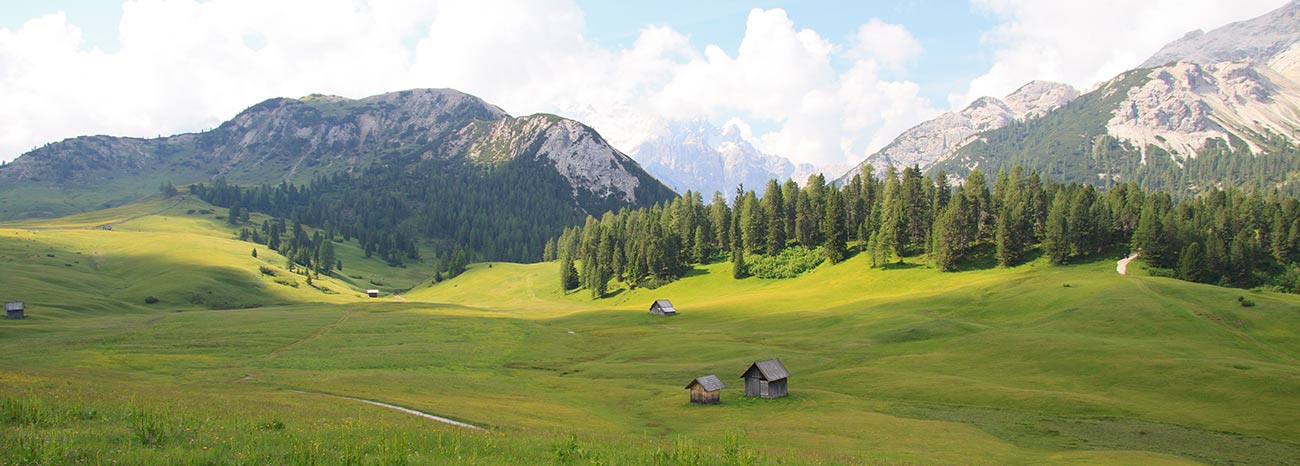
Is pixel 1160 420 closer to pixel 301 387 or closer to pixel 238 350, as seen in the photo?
pixel 301 387

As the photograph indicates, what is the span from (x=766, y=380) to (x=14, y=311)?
114 metres

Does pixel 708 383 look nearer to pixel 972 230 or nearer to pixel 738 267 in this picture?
pixel 972 230

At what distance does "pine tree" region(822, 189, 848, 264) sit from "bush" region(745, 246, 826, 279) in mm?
5502

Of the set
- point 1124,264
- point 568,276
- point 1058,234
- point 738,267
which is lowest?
point 568,276

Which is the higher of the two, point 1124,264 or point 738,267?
point 1124,264

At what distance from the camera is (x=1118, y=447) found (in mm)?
41969

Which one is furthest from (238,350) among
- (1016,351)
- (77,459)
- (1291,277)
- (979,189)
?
(1291,277)

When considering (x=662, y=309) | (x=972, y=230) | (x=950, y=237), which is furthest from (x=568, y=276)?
(x=972, y=230)

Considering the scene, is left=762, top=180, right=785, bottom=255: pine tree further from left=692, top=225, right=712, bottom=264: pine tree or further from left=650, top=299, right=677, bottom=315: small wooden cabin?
left=650, top=299, right=677, bottom=315: small wooden cabin

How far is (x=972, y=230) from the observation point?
145m

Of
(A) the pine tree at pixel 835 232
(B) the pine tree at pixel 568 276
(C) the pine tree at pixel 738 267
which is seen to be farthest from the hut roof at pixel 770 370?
(B) the pine tree at pixel 568 276

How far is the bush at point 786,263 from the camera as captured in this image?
6407 inches

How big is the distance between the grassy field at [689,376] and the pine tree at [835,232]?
1441 cm

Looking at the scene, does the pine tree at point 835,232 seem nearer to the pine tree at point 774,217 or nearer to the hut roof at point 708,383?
the pine tree at point 774,217
